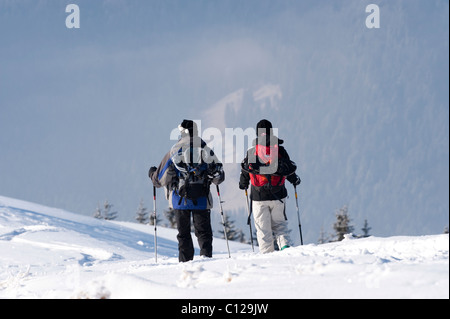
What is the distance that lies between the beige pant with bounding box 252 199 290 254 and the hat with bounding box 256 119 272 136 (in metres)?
1.26

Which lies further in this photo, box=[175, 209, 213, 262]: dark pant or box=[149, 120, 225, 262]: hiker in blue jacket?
box=[175, 209, 213, 262]: dark pant

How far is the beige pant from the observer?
32.9 feet

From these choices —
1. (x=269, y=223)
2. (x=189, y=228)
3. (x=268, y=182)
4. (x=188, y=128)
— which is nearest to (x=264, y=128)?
(x=268, y=182)

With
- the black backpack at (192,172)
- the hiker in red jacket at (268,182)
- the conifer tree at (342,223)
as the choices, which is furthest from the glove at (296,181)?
the conifer tree at (342,223)

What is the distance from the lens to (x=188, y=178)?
32.1ft

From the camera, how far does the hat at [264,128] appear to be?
9.77 metres

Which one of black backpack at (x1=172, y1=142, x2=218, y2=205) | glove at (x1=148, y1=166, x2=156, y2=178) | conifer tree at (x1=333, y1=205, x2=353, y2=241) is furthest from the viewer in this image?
conifer tree at (x1=333, y1=205, x2=353, y2=241)

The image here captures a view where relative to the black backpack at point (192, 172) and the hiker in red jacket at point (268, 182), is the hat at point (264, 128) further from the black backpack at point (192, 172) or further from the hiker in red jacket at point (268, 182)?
the black backpack at point (192, 172)

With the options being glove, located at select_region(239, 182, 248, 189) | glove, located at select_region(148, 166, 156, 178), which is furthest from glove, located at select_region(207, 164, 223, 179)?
glove, located at select_region(148, 166, 156, 178)

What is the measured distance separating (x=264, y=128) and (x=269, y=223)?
5.80 feet

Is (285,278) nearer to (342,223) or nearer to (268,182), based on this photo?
(268,182)

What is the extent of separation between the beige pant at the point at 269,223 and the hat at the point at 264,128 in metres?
1.26

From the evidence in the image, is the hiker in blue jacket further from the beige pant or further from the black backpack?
the beige pant
